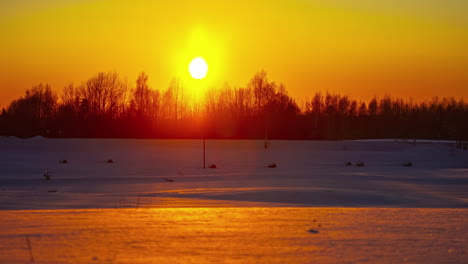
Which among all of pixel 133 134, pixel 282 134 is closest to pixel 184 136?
pixel 133 134

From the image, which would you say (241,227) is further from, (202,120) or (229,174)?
(202,120)

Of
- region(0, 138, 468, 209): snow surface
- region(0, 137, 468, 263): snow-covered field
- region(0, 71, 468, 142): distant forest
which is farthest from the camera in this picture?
region(0, 71, 468, 142): distant forest

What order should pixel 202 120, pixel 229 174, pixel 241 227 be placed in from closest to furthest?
1. pixel 241 227
2. pixel 229 174
3. pixel 202 120

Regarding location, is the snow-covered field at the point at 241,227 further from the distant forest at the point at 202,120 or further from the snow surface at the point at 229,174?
the distant forest at the point at 202,120

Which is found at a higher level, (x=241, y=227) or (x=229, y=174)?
(x=241, y=227)

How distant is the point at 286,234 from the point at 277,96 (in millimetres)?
69520

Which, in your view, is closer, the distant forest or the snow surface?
the snow surface

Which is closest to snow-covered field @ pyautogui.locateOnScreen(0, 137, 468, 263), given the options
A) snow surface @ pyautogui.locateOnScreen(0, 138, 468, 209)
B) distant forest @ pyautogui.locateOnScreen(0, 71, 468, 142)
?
snow surface @ pyautogui.locateOnScreen(0, 138, 468, 209)

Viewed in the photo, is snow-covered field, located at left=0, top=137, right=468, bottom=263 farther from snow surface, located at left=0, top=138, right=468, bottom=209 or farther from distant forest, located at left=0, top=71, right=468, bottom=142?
distant forest, located at left=0, top=71, right=468, bottom=142

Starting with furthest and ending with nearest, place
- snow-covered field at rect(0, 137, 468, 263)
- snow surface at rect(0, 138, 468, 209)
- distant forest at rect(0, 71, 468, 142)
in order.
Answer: distant forest at rect(0, 71, 468, 142) < snow surface at rect(0, 138, 468, 209) < snow-covered field at rect(0, 137, 468, 263)

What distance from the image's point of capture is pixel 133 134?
67.4m

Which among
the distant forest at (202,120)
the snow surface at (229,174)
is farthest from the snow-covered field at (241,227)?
the distant forest at (202,120)

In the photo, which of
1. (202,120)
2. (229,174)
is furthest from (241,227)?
(202,120)

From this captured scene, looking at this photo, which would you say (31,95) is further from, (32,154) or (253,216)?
(253,216)
